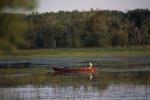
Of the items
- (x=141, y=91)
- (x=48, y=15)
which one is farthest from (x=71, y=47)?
(x=141, y=91)

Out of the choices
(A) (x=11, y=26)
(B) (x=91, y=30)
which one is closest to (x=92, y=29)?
(B) (x=91, y=30)

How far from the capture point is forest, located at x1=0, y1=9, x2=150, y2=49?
101 metres

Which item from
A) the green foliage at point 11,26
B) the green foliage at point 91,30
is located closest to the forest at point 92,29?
the green foliage at point 91,30

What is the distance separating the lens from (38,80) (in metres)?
29.1

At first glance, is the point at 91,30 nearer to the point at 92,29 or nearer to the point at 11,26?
the point at 92,29

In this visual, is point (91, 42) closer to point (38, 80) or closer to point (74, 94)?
point (38, 80)

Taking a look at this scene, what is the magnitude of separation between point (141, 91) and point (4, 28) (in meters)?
17.3

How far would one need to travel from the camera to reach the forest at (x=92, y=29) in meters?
101

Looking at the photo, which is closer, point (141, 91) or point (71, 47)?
point (141, 91)

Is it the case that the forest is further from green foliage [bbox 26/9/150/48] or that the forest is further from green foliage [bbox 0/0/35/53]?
green foliage [bbox 0/0/35/53]

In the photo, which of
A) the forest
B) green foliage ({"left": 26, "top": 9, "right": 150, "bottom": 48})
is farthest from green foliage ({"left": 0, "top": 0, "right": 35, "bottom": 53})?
green foliage ({"left": 26, "top": 9, "right": 150, "bottom": 48})

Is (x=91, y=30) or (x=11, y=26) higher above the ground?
(x=11, y=26)

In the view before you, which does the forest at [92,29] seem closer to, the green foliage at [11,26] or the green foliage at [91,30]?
the green foliage at [91,30]

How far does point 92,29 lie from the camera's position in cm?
10319
